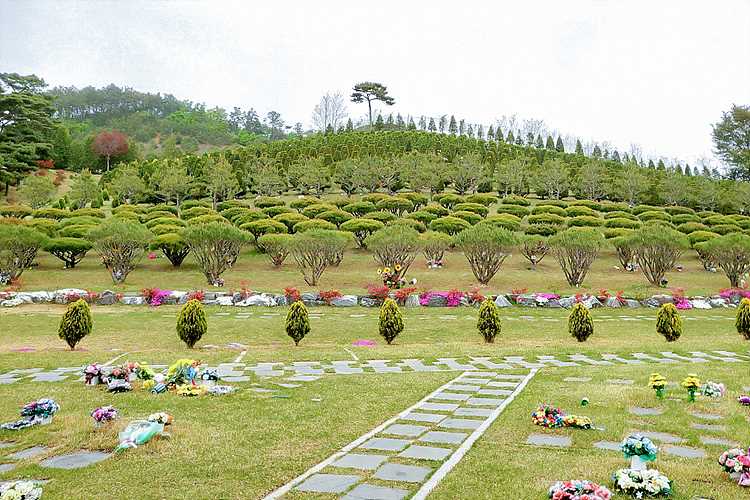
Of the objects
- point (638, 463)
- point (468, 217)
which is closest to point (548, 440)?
point (638, 463)

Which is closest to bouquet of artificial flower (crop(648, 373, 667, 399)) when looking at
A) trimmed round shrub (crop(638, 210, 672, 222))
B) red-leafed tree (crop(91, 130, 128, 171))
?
trimmed round shrub (crop(638, 210, 672, 222))

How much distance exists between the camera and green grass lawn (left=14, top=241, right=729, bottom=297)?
20.2 m

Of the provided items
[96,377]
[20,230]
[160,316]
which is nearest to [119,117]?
[20,230]

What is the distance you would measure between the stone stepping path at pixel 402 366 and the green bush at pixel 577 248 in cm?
935

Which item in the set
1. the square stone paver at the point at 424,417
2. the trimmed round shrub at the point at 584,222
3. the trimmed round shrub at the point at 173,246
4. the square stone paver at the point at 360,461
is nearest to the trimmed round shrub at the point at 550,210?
the trimmed round shrub at the point at 584,222

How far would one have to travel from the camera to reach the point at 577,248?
1998cm

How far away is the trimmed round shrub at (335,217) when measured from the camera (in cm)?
2816

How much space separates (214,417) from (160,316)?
10.4 meters

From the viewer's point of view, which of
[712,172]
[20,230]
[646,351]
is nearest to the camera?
[646,351]

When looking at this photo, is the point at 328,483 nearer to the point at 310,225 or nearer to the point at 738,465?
the point at 738,465

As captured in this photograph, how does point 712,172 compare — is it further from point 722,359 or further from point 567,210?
point 722,359

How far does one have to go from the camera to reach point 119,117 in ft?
320

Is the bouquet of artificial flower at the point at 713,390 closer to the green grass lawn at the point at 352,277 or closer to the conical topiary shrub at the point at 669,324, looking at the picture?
the conical topiary shrub at the point at 669,324

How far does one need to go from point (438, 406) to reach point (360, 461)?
6.80 feet
